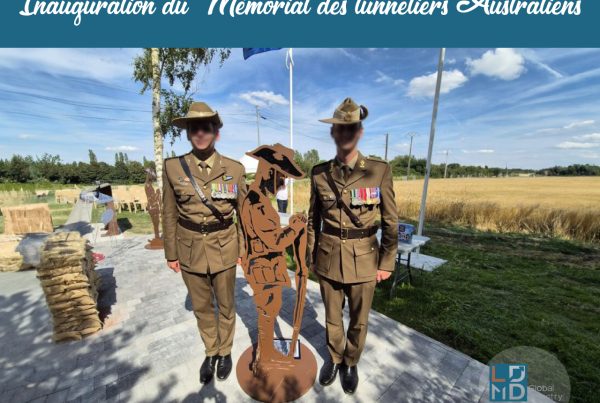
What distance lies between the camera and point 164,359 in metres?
2.99

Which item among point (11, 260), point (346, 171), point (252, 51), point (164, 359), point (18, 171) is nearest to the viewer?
point (346, 171)

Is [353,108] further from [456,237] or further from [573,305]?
[456,237]

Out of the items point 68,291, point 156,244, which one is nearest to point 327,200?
point 68,291

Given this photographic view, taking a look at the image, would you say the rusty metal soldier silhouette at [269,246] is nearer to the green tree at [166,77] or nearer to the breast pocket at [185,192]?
the breast pocket at [185,192]

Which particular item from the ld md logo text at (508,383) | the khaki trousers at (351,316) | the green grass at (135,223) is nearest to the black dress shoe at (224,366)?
the khaki trousers at (351,316)

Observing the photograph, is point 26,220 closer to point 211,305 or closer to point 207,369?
point 211,305

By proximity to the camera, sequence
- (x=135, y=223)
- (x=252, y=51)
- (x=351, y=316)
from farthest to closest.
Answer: (x=135, y=223) < (x=252, y=51) < (x=351, y=316)

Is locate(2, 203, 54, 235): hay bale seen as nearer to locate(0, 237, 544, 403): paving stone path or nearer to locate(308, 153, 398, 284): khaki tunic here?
locate(0, 237, 544, 403): paving stone path

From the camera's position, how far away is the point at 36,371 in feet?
9.23

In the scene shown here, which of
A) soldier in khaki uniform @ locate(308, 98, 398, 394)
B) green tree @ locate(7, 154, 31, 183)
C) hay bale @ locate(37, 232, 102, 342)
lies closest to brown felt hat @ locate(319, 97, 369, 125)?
soldier in khaki uniform @ locate(308, 98, 398, 394)

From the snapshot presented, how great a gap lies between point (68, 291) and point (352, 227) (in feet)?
11.3

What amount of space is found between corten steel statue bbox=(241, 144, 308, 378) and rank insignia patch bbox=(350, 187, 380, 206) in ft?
1.53

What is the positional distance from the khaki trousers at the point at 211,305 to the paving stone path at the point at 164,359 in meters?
0.32

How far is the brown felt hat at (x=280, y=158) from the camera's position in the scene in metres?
2.32
